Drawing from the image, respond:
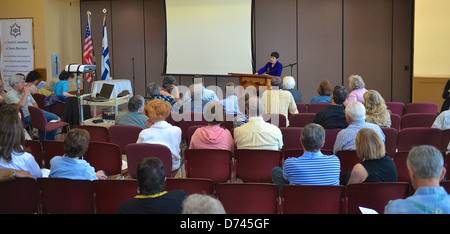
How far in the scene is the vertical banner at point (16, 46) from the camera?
40.5 feet

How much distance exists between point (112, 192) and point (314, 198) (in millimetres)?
1568

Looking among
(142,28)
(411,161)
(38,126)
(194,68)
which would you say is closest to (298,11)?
(194,68)

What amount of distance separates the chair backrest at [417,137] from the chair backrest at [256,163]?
5.39 ft

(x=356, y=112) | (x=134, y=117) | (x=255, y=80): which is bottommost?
(x=134, y=117)

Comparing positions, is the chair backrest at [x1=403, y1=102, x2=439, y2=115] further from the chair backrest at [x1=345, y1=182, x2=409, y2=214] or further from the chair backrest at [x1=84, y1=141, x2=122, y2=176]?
the chair backrest at [x1=84, y1=141, x2=122, y2=176]

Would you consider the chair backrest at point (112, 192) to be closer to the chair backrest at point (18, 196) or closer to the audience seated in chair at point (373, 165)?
the chair backrest at point (18, 196)

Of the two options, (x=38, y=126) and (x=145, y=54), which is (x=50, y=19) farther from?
(x=38, y=126)

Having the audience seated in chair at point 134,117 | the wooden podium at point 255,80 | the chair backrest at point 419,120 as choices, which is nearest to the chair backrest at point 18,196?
the audience seated in chair at point 134,117

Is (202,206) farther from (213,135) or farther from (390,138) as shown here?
(390,138)

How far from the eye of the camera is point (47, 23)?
40.3 feet

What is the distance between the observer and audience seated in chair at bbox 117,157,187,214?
2.80m

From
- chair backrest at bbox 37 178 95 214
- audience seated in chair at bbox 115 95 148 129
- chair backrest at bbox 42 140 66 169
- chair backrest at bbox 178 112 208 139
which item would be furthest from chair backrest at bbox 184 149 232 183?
chair backrest at bbox 178 112 208 139

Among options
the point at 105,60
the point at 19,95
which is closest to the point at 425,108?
the point at 19,95

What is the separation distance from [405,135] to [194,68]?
781 cm
